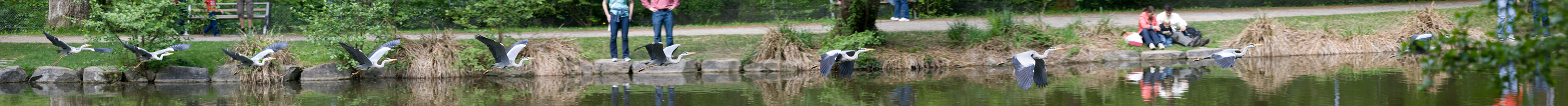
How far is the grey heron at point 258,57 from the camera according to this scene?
846 centimetres

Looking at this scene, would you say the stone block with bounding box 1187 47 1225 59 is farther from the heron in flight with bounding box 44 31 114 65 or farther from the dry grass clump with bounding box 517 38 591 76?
the heron in flight with bounding box 44 31 114 65

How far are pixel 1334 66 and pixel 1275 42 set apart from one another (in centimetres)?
186

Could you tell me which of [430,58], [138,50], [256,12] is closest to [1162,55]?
[430,58]

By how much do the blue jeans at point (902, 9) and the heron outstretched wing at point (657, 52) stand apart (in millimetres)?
5750

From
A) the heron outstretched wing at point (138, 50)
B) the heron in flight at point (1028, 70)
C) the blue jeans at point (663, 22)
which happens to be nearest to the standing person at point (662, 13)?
the blue jeans at point (663, 22)

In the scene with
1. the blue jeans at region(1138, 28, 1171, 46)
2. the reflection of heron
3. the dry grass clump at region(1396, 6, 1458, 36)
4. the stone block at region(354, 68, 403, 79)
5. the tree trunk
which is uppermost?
the tree trunk

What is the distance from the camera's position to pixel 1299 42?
38.6ft

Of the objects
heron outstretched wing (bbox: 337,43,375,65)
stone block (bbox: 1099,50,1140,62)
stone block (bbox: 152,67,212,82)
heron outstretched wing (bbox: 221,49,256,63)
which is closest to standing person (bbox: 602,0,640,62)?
heron outstretched wing (bbox: 337,43,375,65)

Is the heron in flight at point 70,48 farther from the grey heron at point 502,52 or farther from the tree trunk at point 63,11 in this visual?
the tree trunk at point 63,11

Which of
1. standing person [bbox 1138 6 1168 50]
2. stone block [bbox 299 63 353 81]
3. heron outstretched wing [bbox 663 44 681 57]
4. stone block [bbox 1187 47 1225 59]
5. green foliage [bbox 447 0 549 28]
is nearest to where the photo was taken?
heron outstretched wing [bbox 663 44 681 57]

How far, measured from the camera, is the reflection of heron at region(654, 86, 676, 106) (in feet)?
22.9

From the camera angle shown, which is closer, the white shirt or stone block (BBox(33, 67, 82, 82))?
stone block (BBox(33, 67, 82, 82))

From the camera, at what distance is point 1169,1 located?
728 inches

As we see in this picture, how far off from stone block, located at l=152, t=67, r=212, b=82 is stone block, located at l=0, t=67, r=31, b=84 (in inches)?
38.5
